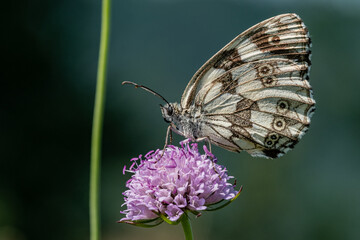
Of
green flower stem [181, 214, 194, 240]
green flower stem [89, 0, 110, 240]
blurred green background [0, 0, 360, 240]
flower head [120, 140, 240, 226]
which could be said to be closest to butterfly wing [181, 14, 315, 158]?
flower head [120, 140, 240, 226]

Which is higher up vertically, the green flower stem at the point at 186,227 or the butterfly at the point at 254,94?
the butterfly at the point at 254,94

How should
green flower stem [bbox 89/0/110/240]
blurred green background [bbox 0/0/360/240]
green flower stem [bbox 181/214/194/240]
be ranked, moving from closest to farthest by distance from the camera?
1. green flower stem [bbox 181/214/194/240]
2. green flower stem [bbox 89/0/110/240]
3. blurred green background [bbox 0/0/360/240]

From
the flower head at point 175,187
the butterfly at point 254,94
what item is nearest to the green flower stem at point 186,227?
the flower head at point 175,187

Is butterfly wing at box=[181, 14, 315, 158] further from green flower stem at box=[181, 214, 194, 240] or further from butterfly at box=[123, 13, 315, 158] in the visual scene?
green flower stem at box=[181, 214, 194, 240]

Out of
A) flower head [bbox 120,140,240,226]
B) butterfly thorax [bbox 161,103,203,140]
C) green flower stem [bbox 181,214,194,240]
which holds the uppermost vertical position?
butterfly thorax [bbox 161,103,203,140]

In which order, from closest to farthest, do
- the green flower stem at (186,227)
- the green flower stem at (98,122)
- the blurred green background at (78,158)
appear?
1. the green flower stem at (186,227)
2. the green flower stem at (98,122)
3. the blurred green background at (78,158)

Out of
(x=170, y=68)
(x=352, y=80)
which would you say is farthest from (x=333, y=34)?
(x=170, y=68)

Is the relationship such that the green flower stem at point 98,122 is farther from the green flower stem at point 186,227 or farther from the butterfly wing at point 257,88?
the green flower stem at point 186,227

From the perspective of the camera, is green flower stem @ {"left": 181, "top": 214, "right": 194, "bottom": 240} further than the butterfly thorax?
No
